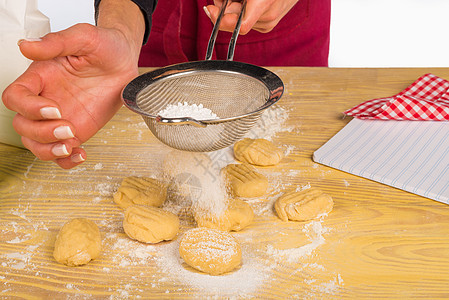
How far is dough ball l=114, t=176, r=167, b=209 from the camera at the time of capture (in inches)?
39.3

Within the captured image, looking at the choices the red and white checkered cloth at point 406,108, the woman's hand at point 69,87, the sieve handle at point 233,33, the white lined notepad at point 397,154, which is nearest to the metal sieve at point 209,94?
the sieve handle at point 233,33

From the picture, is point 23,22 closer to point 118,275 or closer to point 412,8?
point 118,275

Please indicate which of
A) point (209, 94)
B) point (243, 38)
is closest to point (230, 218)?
point (209, 94)

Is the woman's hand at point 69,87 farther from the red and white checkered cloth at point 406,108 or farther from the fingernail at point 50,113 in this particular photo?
the red and white checkered cloth at point 406,108

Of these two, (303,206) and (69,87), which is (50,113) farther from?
(303,206)

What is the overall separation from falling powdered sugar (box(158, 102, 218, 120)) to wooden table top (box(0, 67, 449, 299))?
0.17m

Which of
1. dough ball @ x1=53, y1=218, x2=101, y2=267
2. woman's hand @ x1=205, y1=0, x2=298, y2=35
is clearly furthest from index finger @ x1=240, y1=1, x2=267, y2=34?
dough ball @ x1=53, y1=218, x2=101, y2=267

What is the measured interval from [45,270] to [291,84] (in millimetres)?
855

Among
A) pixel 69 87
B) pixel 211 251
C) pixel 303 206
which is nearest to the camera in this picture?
pixel 211 251

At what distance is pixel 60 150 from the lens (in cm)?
96

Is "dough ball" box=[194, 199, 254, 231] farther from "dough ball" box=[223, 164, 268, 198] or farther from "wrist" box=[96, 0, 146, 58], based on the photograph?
"wrist" box=[96, 0, 146, 58]

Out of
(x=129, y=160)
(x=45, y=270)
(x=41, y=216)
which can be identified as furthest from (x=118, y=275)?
(x=129, y=160)

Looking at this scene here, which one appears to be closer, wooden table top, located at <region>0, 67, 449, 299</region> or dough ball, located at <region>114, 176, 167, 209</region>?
wooden table top, located at <region>0, 67, 449, 299</region>

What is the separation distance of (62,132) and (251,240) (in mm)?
398
